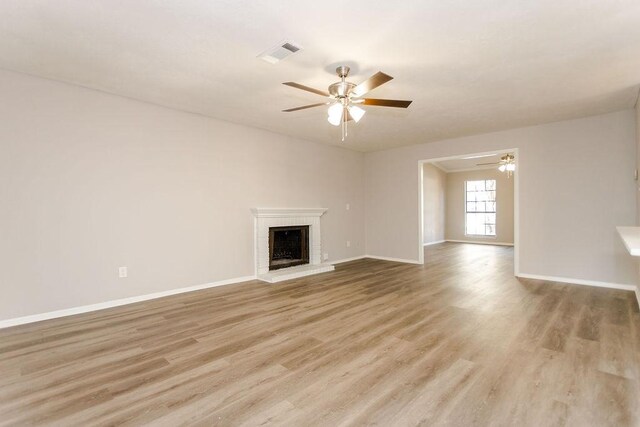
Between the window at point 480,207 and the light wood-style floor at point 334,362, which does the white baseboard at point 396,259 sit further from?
the window at point 480,207

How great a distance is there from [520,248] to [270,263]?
434 centimetres

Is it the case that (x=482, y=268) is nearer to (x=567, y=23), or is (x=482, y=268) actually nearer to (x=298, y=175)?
(x=298, y=175)

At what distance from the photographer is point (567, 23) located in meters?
2.30

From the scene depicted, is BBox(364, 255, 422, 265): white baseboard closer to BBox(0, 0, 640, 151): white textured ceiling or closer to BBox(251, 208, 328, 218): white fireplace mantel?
BBox(251, 208, 328, 218): white fireplace mantel

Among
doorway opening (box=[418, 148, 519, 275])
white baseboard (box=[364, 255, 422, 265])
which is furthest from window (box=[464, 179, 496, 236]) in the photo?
white baseboard (box=[364, 255, 422, 265])

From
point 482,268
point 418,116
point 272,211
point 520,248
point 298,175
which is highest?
point 418,116

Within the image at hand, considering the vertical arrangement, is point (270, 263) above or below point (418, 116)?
below

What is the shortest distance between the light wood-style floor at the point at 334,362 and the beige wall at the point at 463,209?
6166 millimetres

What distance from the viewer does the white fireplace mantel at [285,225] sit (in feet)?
17.1

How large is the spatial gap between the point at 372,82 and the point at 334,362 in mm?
2334

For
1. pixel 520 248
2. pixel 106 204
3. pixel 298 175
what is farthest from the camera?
pixel 298 175

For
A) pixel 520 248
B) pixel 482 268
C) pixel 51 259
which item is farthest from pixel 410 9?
pixel 482 268

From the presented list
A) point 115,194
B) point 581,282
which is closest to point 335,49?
point 115,194

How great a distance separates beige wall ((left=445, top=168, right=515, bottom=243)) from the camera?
9859 millimetres
